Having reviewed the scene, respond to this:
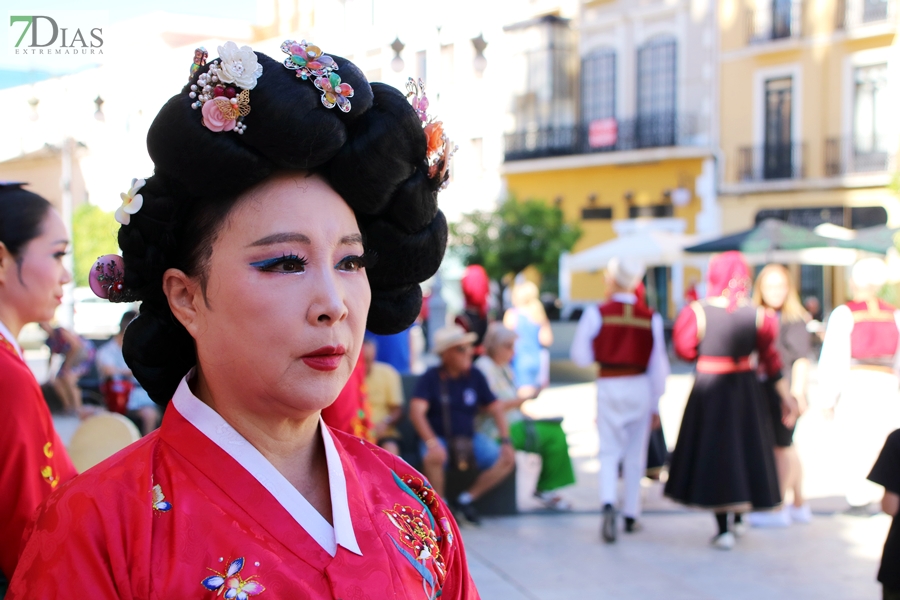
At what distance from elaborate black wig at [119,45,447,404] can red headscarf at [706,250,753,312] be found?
4210mm

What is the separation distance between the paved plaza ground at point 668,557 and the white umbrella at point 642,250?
1294cm

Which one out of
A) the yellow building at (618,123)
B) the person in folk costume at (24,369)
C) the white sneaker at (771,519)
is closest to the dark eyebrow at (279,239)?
the person in folk costume at (24,369)

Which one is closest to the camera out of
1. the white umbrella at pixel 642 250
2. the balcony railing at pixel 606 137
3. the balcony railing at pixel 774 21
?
the white umbrella at pixel 642 250

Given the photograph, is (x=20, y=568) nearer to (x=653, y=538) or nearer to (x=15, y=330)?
(x=15, y=330)

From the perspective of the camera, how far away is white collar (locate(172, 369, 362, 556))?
1.44 meters

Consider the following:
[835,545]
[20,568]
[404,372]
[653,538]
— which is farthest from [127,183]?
[404,372]

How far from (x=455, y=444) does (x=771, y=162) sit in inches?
777

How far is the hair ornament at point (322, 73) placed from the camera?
1468 millimetres

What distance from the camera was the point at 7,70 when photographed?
295cm

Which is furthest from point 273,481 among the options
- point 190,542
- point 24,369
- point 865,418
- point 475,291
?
point 475,291

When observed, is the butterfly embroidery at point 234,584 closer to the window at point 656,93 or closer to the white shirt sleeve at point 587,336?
the white shirt sleeve at point 587,336

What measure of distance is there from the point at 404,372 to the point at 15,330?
5.10 metres

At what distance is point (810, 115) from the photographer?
74.6 ft

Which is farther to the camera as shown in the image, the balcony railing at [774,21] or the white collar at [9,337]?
the balcony railing at [774,21]
